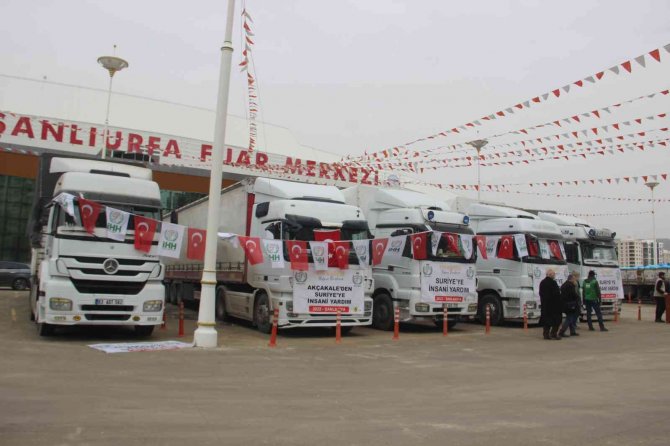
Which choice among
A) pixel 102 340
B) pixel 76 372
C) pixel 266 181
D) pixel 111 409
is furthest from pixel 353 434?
pixel 266 181

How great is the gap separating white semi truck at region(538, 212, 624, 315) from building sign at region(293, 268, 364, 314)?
9090mm

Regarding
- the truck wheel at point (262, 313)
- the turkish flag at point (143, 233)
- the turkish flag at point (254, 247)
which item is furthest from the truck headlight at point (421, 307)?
the turkish flag at point (143, 233)

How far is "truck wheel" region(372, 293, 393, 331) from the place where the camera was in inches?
598

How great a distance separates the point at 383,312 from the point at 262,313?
3.58m

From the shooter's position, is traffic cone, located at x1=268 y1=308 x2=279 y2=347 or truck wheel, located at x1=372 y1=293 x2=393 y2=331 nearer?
traffic cone, located at x1=268 y1=308 x2=279 y2=347

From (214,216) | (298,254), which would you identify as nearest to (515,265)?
(298,254)

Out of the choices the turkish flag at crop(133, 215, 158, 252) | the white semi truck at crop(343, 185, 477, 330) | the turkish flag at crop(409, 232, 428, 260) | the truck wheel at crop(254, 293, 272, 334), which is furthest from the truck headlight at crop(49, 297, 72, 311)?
the turkish flag at crop(409, 232, 428, 260)

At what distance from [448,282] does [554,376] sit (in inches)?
236

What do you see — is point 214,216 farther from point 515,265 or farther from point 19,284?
point 19,284

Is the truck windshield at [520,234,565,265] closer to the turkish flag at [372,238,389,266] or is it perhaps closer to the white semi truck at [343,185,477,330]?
the white semi truck at [343,185,477,330]

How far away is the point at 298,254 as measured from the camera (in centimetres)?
1278

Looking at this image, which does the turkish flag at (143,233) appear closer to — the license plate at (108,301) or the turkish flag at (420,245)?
the license plate at (108,301)

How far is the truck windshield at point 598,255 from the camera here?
19203mm

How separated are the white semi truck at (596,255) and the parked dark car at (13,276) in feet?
77.1
